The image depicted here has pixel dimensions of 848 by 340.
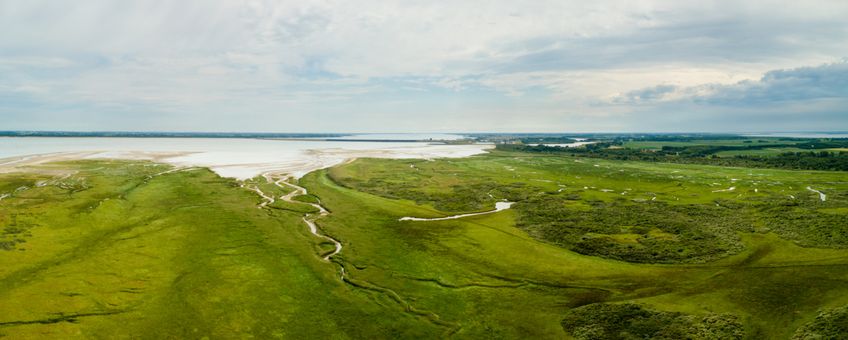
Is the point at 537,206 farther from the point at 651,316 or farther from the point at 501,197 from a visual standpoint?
the point at 651,316

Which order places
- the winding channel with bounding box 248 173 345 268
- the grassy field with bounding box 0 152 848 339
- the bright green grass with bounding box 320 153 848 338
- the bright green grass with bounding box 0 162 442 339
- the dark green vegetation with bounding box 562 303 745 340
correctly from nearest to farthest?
the dark green vegetation with bounding box 562 303 745 340 → the bright green grass with bounding box 0 162 442 339 → the grassy field with bounding box 0 152 848 339 → the bright green grass with bounding box 320 153 848 338 → the winding channel with bounding box 248 173 345 268

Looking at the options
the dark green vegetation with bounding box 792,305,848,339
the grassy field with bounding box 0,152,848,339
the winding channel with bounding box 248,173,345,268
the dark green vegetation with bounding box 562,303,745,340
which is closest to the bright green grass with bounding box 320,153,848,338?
the grassy field with bounding box 0,152,848,339

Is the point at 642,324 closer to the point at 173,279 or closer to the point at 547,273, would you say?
the point at 547,273

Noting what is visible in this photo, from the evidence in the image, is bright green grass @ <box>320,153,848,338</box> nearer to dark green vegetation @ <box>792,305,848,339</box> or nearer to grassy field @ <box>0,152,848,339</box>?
grassy field @ <box>0,152,848,339</box>

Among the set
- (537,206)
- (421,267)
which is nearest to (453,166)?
(537,206)

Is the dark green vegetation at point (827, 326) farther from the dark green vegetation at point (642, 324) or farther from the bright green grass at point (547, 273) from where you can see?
the dark green vegetation at point (642, 324)

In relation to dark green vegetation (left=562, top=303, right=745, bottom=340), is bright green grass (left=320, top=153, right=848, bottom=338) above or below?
above

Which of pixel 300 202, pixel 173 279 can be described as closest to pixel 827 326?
pixel 173 279

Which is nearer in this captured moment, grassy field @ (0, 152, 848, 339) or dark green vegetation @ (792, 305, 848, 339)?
dark green vegetation @ (792, 305, 848, 339)

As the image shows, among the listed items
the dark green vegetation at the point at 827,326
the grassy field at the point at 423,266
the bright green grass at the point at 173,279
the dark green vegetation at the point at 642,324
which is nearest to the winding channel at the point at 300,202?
the grassy field at the point at 423,266
